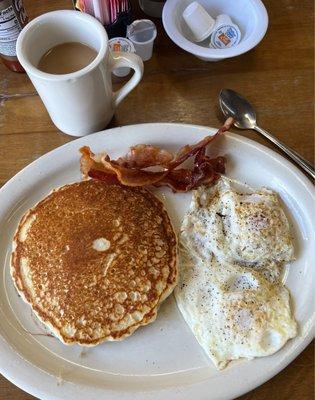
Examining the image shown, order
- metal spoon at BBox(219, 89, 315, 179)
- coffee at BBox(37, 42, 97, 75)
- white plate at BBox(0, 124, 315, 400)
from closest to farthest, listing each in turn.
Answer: white plate at BBox(0, 124, 315, 400) < coffee at BBox(37, 42, 97, 75) < metal spoon at BBox(219, 89, 315, 179)

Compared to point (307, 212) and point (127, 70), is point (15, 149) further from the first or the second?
point (307, 212)

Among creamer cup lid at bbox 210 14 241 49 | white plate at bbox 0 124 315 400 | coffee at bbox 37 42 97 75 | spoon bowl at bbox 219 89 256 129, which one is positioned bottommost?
white plate at bbox 0 124 315 400

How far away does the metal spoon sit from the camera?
1.20m

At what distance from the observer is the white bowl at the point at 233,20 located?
4.02 ft

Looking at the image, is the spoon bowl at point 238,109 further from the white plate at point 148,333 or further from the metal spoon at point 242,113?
the white plate at point 148,333

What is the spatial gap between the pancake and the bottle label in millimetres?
448

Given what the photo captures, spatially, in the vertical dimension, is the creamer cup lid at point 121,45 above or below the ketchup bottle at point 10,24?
below

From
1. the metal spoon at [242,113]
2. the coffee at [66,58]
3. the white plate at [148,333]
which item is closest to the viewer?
the white plate at [148,333]

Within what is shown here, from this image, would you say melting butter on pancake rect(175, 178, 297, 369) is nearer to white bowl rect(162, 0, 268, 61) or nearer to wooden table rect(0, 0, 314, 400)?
wooden table rect(0, 0, 314, 400)

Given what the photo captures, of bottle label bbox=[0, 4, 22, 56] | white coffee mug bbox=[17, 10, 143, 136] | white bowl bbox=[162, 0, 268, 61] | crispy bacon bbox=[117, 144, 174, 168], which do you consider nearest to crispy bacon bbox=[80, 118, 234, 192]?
crispy bacon bbox=[117, 144, 174, 168]

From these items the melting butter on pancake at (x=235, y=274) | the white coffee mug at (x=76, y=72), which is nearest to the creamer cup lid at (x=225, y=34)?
the white coffee mug at (x=76, y=72)

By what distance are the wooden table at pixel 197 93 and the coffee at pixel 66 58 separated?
23cm

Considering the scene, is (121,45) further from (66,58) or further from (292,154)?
(292,154)

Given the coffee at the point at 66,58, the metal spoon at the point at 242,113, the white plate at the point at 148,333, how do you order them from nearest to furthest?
the white plate at the point at 148,333 → the coffee at the point at 66,58 → the metal spoon at the point at 242,113
